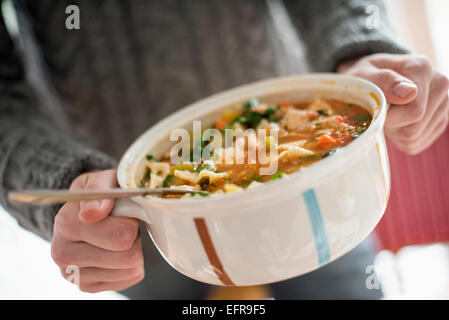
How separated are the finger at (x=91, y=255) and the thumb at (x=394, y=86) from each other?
60cm

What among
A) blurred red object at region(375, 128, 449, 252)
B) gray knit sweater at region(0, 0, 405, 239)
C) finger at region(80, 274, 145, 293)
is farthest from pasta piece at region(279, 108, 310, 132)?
blurred red object at region(375, 128, 449, 252)

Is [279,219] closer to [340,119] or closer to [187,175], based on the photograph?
[187,175]

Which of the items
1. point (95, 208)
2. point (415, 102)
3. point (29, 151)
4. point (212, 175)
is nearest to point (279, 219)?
point (212, 175)

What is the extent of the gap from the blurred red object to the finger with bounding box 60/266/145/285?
1.91 metres

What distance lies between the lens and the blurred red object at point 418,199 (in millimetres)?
2387

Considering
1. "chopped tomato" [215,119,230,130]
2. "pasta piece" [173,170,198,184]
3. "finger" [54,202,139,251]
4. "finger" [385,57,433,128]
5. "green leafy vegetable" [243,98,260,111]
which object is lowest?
"finger" [54,202,139,251]

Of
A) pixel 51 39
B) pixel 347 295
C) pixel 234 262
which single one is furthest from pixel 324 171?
pixel 51 39

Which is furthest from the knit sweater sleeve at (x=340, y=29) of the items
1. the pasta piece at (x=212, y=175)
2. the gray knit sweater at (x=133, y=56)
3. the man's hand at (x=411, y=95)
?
the pasta piece at (x=212, y=175)

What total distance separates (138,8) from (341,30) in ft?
2.41

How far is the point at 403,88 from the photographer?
815mm

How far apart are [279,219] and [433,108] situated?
515mm

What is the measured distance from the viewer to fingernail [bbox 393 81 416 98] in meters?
0.81
